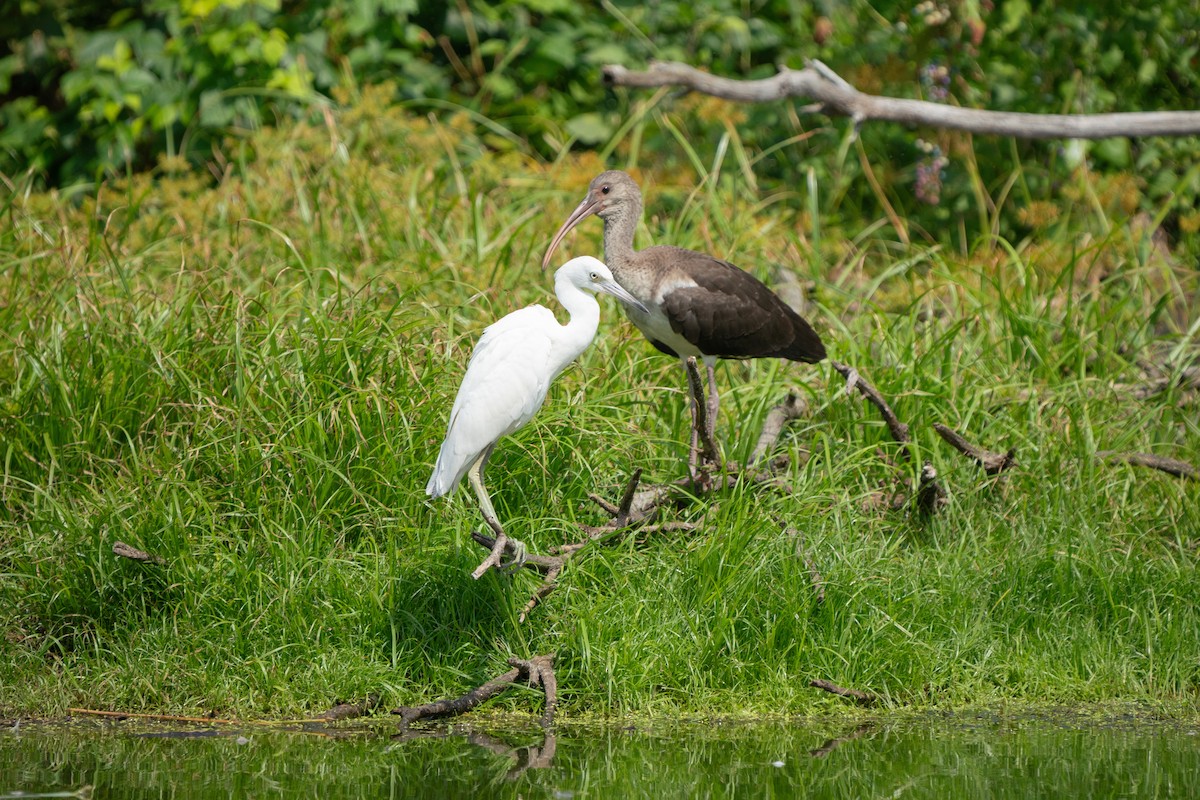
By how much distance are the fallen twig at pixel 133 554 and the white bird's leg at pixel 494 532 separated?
1.13 m

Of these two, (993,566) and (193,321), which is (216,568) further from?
(993,566)

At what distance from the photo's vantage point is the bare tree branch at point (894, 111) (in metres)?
6.50

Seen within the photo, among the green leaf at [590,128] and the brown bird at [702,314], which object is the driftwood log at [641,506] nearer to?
the brown bird at [702,314]

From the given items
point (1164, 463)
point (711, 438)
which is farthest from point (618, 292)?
point (1164, 463)

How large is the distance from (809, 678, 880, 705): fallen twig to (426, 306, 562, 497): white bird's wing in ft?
4.33

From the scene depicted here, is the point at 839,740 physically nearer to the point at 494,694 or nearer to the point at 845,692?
the point at 845,692

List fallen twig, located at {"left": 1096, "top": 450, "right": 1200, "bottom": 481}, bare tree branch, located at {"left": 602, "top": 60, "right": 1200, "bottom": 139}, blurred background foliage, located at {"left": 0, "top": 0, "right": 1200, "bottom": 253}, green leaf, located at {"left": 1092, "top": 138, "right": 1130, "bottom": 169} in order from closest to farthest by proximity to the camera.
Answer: fallen twig, located at {"left": 1096, "top": 450, "right": 1200, "bottom": 481} < bare tree branch, located at {"left": 602, "top": 60, "right": 1200, "bottom": 139} < blurred background foliage, located at {"left": 0, "top": 0, "right": 1200, "bottom": 253} < green leaf, located at {"left": 1092, "top": 138, "right": 1130, "bottom": 169}

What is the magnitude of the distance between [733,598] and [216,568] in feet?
5.94

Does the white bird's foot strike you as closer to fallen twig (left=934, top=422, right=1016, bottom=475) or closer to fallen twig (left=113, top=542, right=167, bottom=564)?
fallen twig (left=113, top=542, right=167, bottom=564)

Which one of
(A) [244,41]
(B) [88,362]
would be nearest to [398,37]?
(A) [244,41]

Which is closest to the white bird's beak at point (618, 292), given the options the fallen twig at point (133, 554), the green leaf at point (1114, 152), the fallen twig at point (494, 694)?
the fallen twig at point (494, 694)

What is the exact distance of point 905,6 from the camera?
8.44 m

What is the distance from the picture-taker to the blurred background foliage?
7.90 m

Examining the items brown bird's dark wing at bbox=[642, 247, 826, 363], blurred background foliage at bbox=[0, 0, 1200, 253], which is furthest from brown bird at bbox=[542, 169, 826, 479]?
blurred background foliage at bbox=[0, 0, 1200, 253]
